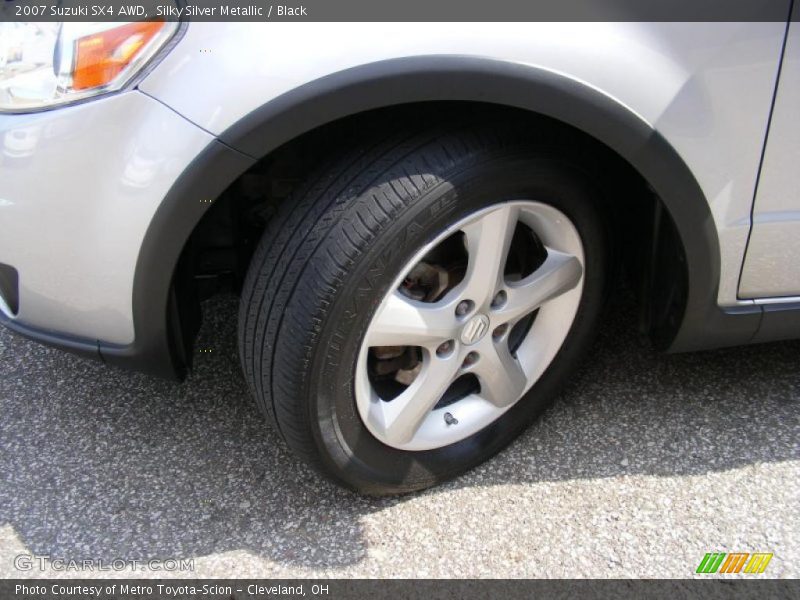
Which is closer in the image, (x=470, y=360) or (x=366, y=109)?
(x=366, y=109)

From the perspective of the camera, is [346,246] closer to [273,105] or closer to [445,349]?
[273,105]

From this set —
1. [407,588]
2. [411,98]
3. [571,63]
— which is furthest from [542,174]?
[407,588]

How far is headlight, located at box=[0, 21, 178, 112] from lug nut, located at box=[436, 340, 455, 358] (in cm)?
90

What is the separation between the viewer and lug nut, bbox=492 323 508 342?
6.64 ft

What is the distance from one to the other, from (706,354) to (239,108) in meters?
1.67

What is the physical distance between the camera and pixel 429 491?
2088 millimetres

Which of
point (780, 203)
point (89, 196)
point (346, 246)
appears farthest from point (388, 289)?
point (780, 203)

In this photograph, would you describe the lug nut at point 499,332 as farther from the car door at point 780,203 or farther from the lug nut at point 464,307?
the car door at point 780,203

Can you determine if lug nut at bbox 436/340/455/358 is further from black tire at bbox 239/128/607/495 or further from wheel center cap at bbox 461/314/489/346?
black tire at bbox 239/128/607/495

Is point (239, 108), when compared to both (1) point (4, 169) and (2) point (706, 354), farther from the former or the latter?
(2) point (706, 354)

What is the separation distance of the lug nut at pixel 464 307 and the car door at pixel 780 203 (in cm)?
65

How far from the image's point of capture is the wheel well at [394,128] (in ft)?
5.64

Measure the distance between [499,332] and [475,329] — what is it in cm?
13

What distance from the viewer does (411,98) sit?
1.54 m
